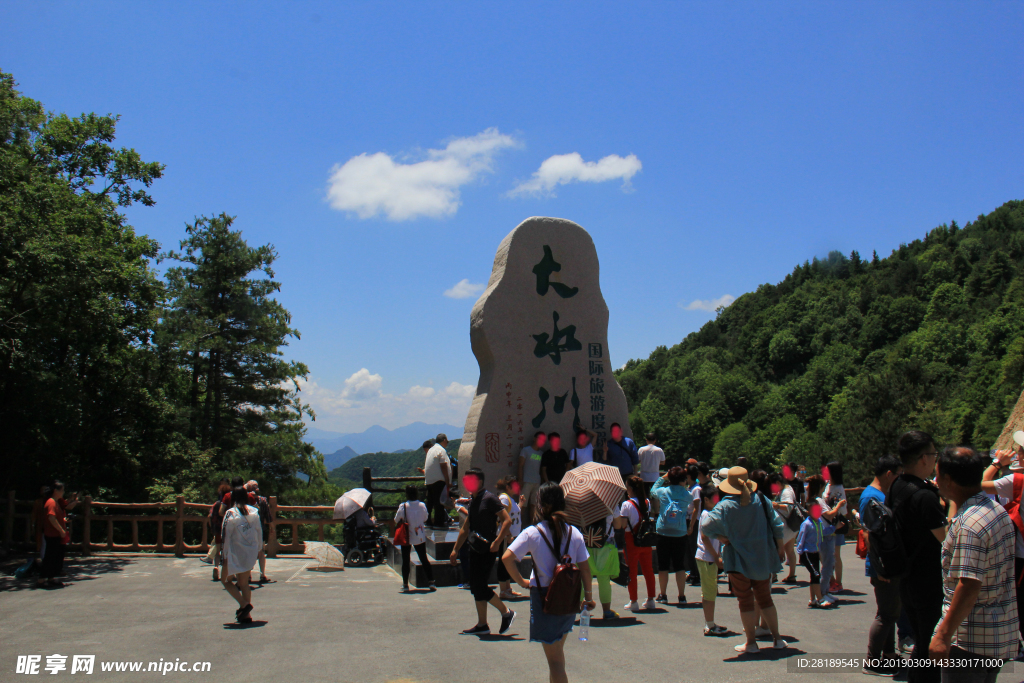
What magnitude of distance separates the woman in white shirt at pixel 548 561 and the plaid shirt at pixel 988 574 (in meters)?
2.11

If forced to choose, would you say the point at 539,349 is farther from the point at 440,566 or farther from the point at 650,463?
the point at 440,566

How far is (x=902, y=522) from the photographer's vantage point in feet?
13.9

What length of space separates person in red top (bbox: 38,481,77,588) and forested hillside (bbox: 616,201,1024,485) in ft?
127

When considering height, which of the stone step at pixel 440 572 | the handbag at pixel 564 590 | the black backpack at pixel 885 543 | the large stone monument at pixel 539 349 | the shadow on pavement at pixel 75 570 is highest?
the large stone monument at pixel 539 349

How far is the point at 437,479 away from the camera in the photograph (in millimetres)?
11531

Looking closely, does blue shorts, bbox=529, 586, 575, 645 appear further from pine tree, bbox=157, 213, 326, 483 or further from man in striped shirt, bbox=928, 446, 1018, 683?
pine tree, bbox=157, 213, 326, 483

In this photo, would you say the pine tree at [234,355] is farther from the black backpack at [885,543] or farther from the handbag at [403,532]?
the black backpack at [885,543]

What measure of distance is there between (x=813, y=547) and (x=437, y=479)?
6.21 m

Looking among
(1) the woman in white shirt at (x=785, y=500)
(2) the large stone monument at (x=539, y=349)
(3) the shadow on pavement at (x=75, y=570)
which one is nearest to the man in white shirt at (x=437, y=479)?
(2) the large stone monument at (x=539, y=349)

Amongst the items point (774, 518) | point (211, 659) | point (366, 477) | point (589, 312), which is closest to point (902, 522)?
point (774, 518)

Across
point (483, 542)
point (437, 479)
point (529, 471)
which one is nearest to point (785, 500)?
point (483, 542)

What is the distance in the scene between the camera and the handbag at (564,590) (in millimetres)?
4109

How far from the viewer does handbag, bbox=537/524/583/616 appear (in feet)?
13.5

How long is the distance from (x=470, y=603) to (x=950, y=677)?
19.6 feet
